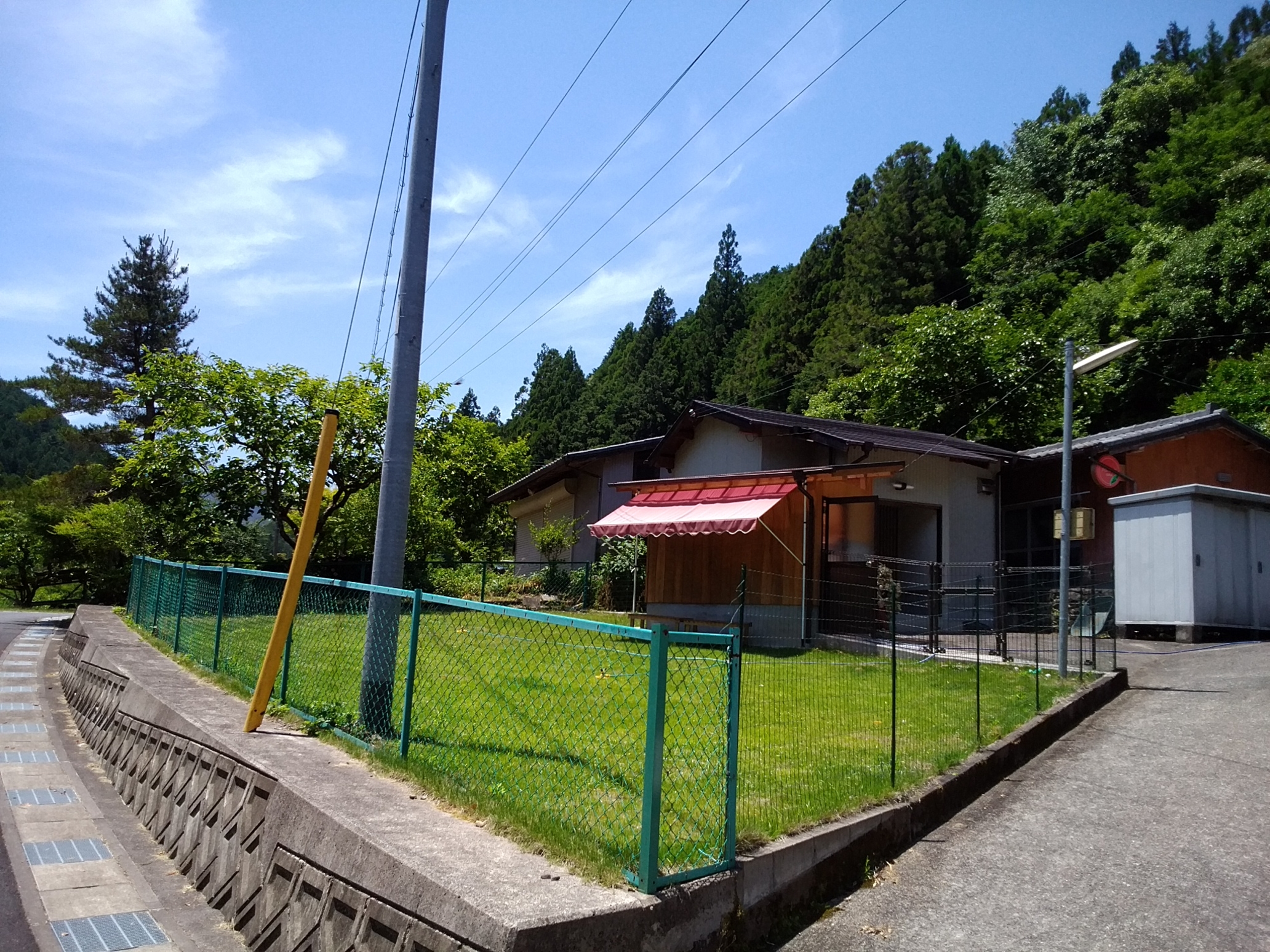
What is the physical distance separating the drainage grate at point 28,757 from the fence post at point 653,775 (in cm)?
719

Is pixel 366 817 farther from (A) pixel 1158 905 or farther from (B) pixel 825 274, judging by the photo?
(B) pixel 825 274

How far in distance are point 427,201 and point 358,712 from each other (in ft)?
12.2

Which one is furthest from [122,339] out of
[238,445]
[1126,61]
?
[1126,61]

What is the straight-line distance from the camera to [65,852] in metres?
5.86

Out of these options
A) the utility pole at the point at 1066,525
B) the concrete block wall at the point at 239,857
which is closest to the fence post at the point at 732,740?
the concrete block wall at the point at 239,857

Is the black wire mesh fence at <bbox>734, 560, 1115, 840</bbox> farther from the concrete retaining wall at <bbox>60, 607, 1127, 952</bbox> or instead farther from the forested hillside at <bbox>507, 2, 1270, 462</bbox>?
the forested hillside at <bbox>507, 2, 1270, 462</bbox>

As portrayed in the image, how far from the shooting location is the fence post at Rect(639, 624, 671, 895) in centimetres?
353

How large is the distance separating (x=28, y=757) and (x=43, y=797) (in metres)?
1.63

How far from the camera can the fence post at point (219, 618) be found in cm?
891

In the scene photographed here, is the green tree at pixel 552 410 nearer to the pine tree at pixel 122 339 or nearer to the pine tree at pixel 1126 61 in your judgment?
the pine tree at pixel 122 339

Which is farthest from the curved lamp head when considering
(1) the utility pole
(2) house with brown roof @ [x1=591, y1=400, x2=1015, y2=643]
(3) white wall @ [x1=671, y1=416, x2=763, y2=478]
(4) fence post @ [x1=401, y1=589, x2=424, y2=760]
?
(4) fence post @ [x1=401, y1=589, x2=424, y2=760]

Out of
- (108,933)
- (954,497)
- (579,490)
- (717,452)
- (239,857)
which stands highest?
(717,452)

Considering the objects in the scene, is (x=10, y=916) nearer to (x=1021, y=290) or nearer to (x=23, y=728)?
(x=23, y=728)

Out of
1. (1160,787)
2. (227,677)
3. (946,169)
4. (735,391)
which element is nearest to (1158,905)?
(1160,787)
